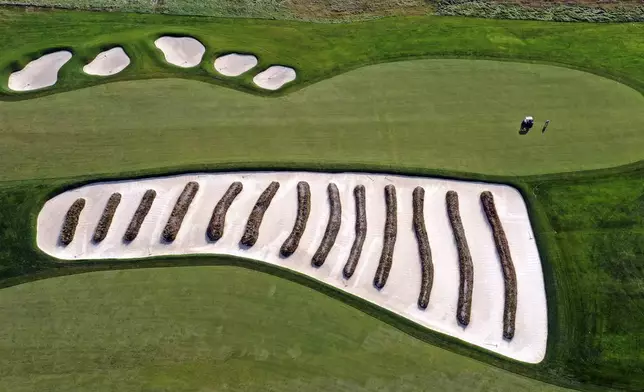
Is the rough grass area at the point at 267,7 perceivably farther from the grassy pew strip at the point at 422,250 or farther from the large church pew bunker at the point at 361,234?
the grassy pew strip at the point at 422,250

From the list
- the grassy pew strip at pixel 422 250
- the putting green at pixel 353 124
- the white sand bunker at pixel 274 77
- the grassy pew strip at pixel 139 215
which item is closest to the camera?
the grassy pew strip at pixel 422 250

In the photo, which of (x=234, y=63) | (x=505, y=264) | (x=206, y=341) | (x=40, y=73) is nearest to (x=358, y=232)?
(x=505, y=264)

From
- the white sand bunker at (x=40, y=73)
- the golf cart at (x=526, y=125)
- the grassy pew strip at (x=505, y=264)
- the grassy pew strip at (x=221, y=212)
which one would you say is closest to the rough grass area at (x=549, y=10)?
the golf cart at (x=526, y=125)

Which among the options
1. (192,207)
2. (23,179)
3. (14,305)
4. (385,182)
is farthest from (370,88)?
(14,305)

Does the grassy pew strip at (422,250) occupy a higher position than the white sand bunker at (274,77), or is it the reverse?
the white sand bunker at (274,77)

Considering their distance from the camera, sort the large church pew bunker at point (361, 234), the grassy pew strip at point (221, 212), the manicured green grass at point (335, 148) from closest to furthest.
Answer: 1. the manicured green grass at point (335, 148)
2. the large church pew bunker at point (361, 234)
3. the grassy pew strip at point (221, 212)

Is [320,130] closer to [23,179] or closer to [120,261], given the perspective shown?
[120,261]

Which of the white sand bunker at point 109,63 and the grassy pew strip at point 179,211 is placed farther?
the white sand bunker at point 109,63

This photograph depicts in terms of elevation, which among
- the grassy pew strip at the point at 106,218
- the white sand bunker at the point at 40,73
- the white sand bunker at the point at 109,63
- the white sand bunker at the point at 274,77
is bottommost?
the grassy pew strip at the point at 106,218
